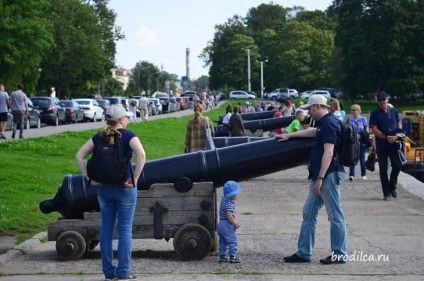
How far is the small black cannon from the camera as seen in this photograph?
9.89 meters

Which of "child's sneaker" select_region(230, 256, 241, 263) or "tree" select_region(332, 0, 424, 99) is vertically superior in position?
"tree" select_region(332, 0, 424, 99)

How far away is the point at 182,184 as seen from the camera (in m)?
10.0

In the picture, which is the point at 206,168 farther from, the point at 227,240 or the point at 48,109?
the point at 48,109

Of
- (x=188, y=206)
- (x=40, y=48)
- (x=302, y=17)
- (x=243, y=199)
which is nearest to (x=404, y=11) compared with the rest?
(x=40, y=48)

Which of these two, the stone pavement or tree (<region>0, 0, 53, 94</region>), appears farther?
tree (<region>0, 0, 53, 94</region>)

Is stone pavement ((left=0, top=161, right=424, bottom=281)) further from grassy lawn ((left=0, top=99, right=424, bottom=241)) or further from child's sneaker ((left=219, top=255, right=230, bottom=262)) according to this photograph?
grassy lawn ((left=0, top=99, right=424, bottom=241))

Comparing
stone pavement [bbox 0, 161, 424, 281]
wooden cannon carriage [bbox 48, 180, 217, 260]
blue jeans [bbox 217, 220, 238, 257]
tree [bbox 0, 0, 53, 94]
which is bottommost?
stone pavement [bbox 0, 161, 424, 281]

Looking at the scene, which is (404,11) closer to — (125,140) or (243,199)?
(243,199)

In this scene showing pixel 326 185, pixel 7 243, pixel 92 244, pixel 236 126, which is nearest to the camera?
pixel 326 185

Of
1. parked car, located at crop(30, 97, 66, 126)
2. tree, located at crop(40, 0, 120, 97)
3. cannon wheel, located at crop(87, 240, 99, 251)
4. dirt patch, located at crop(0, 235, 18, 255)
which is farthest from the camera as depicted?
tree, located at crop(40, 0, 120, 97)

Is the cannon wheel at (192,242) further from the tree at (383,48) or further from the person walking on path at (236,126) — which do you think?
the tree at (383,48)

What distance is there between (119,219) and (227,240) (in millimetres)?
1452

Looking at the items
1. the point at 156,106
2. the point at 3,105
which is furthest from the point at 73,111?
the point at 3,105

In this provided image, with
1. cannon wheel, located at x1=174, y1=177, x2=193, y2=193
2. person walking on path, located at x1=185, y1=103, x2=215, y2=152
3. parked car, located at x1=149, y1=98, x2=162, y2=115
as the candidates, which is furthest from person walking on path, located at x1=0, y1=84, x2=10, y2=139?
parked car, located at x1=149, y1=98, x2=162, y2=115
